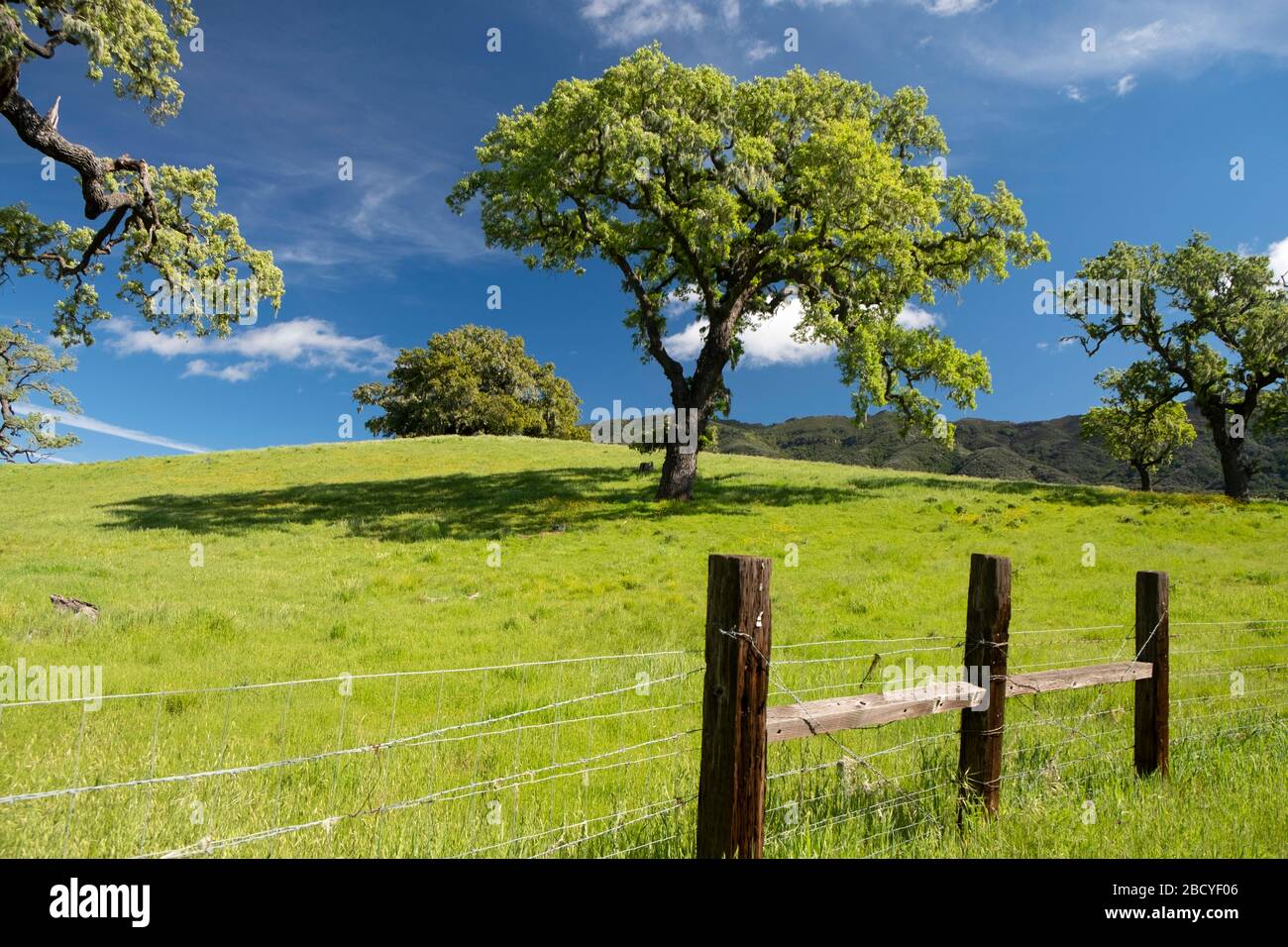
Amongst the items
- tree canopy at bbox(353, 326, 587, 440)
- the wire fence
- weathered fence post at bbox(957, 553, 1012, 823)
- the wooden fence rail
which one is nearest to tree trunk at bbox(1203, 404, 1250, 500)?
the wire fence

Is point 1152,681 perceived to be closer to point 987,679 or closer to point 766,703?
point 987,679

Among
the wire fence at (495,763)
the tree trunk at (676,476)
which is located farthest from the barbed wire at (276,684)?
the tree trunk at (676,476)

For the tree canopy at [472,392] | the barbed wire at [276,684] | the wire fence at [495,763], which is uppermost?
the tree canopy at [472,392]

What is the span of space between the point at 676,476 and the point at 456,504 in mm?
9249

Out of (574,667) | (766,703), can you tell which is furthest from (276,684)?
(574,667)

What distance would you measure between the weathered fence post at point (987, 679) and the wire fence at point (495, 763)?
275 mm

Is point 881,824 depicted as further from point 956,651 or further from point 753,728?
point 956,651

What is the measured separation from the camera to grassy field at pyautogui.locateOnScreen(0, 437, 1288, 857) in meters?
4.75

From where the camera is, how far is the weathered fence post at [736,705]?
138 inches

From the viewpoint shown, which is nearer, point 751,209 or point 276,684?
point 276,684

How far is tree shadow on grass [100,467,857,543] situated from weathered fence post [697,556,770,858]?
63.5ft

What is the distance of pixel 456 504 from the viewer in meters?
28.5

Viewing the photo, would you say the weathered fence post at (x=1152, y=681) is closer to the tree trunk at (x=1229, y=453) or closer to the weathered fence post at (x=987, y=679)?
the weathered fence post at (x=987, y=679)
